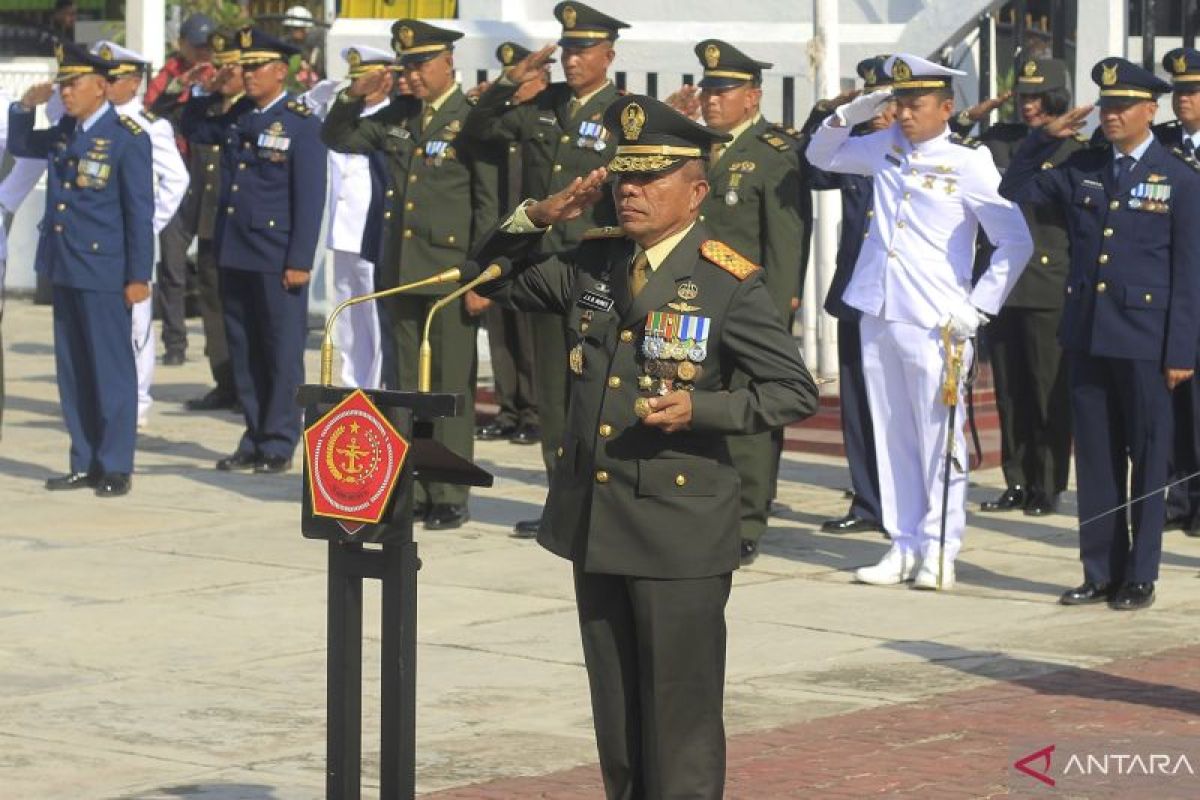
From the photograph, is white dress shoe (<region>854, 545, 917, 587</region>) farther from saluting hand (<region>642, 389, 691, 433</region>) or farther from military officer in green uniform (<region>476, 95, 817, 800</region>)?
saluting hand (<region>642, 389, 691, 433</region>)

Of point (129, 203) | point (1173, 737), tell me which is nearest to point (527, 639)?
point (1173, 737)

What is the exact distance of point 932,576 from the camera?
1054 centimetres

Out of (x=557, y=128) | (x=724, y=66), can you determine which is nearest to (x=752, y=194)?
(x=724, y=66)

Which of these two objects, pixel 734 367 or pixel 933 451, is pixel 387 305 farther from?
pixel 734 367

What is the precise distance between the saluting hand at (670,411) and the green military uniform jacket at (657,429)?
94 millimetres

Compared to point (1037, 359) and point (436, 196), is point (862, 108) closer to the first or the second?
point (436, 196)

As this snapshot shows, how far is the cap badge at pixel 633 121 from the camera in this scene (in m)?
6.07

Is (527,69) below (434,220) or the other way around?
the other way around

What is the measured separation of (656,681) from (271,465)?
306 inches

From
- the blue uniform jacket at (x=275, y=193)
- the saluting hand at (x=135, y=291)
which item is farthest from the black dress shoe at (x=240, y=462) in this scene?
the saluting hand at (x=135, y=291)

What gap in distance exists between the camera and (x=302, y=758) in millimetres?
7516

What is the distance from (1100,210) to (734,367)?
429 centimetres

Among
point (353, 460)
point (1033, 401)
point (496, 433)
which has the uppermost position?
point (353, 460)

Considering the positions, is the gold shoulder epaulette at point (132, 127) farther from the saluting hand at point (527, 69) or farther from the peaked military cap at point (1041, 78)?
the peaked military cap at point (1041, 78)
